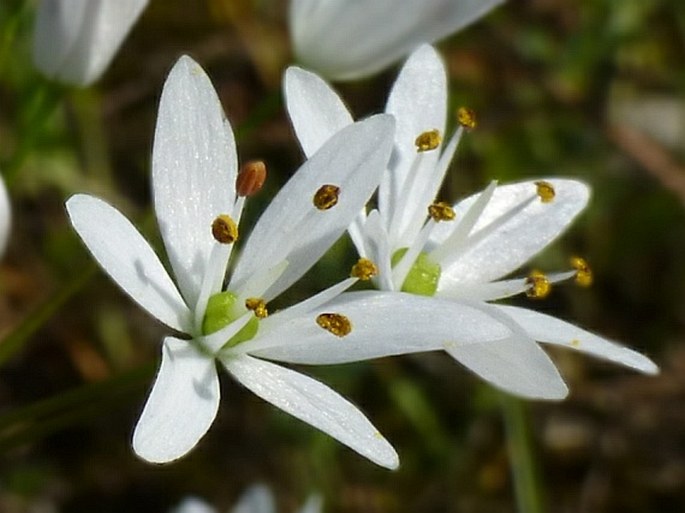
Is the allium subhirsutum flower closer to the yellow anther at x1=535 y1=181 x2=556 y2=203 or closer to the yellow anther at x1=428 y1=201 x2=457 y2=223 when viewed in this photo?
the yellow anther at x1=428 y1=201 x2=457 y2=223

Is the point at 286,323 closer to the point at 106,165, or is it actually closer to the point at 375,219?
the point at 375,219

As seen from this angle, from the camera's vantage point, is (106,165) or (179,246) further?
(106,165)

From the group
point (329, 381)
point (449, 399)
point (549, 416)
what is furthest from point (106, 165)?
point (549, 416)

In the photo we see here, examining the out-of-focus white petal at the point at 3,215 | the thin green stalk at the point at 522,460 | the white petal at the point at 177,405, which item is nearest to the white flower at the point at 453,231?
the white petal at the point at 177,405

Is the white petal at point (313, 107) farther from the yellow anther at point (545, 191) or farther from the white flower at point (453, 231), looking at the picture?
the yellow anther at point (545, 191)

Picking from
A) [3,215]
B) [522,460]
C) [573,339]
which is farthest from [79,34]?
[522,460]
